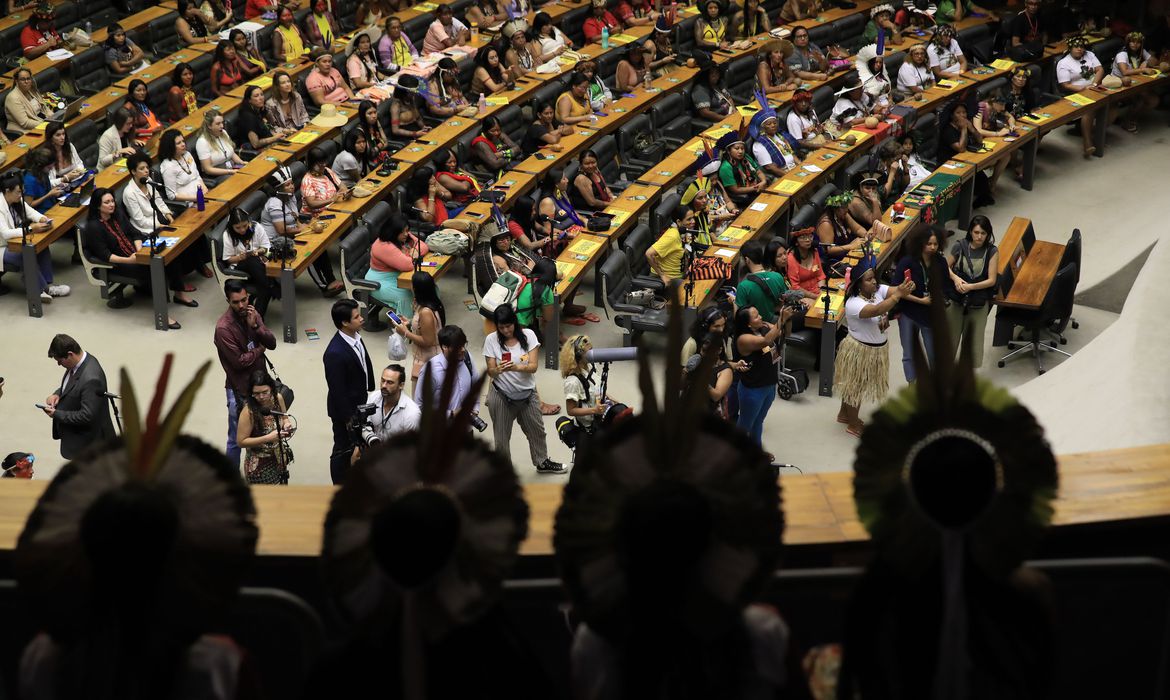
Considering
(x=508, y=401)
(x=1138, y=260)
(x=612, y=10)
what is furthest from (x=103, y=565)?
(x=612, y=10)

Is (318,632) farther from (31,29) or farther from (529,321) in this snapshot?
(31,29)

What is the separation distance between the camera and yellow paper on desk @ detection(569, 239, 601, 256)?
11566mm

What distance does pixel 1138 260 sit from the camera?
39.8 feet

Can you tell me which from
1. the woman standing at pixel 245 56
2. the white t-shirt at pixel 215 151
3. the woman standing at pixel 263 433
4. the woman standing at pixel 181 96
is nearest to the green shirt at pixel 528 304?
the woman standing at pixel 263 433

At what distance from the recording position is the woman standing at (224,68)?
559 inches

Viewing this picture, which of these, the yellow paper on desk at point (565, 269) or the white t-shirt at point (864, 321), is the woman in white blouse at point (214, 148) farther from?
the white t-shirt at point (864, 321)

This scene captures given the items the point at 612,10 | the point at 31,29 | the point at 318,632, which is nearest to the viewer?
the point at 318,632

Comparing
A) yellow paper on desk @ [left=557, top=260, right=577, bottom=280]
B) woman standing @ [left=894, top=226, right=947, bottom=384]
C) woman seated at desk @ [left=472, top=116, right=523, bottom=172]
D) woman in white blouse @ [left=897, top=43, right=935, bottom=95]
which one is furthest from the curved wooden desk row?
woman in white blouse @ [left=897, top=43, right=935, bottom=95]

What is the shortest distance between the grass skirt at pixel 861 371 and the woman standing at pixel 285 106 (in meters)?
6.05

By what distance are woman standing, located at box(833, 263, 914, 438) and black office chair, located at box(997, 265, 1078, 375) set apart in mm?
1503

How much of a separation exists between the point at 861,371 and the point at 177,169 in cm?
577

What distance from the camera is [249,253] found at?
1121cm

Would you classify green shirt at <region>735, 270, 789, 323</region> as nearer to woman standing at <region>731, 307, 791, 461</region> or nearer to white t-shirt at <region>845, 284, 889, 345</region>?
white t-shirt at <region>845, 284, 889, 345</region>

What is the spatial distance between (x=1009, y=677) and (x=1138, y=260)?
10258 millimetres
